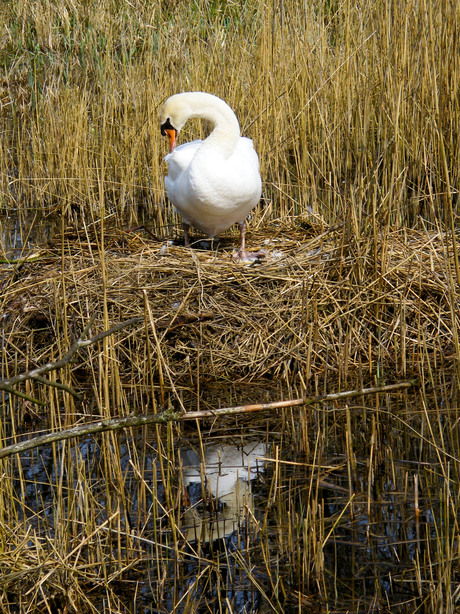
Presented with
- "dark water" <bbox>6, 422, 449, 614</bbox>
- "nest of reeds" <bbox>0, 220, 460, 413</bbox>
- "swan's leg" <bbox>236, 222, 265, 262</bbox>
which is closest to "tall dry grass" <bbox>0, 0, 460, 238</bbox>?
"nest of reeds" <bbox>0, 220, 460, 413</bbox>

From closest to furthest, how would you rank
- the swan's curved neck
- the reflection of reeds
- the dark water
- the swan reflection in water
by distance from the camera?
the dark water, the reflection of reeds, the swan reflection in water, the swan's curved neck

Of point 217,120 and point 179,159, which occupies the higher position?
point 217,120

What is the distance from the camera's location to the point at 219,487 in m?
3.13

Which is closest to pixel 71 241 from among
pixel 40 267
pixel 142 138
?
pixel 40 267

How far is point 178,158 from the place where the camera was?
16.6ft

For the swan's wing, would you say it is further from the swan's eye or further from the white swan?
the swan's eye

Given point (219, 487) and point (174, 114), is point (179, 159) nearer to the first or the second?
point (174, 114)

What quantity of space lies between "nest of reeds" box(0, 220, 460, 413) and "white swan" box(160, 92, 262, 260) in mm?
340

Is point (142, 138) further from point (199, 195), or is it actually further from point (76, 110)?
point (199, 195)

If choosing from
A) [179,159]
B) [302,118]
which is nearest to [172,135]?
[179,159]

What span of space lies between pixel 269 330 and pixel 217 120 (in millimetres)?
1436

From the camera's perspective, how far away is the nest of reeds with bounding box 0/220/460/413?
4129 millimetres

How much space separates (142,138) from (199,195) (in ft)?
5.83

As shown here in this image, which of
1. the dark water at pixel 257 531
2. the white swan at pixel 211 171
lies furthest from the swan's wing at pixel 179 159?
the dark water at pixel 257 531
